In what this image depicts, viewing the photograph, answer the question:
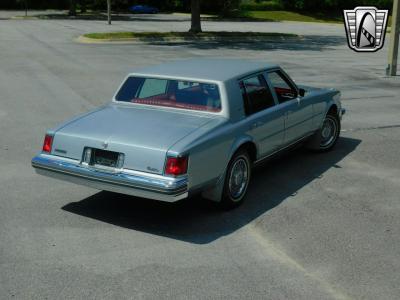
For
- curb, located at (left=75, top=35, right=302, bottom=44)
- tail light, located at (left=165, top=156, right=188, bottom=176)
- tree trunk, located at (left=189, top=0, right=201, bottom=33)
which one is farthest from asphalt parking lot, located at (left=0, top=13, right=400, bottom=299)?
tree trunk, located at (left=189, top=0, right=201, bottom=33)

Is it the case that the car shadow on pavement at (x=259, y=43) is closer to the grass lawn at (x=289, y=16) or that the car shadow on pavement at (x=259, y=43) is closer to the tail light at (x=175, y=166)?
the tail light at (x=175, y=166)

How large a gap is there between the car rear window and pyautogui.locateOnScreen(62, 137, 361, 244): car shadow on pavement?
1.16 metres

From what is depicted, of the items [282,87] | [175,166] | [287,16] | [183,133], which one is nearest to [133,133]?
[183,133]

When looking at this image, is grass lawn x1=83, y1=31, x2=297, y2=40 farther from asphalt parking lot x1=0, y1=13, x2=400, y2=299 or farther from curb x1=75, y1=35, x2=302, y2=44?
asphalt parking lot x1=0, y1=13, x2=400, y2=299

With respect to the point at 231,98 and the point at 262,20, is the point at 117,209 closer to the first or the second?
the point at 231,98

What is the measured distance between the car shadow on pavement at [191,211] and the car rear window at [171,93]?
1.16m

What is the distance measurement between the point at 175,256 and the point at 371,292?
1.80 m

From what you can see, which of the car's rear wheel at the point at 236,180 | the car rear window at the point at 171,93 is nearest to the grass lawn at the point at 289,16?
the car rear window at the point at 171,93

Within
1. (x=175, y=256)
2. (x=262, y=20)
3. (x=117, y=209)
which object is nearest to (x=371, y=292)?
(x=175, y=256)

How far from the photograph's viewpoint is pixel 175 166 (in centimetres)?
565

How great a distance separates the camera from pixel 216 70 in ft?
23.7

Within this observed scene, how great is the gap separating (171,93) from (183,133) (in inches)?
45.1

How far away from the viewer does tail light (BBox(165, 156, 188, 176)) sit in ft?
18.5

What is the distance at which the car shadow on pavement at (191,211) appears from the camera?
6.05m
